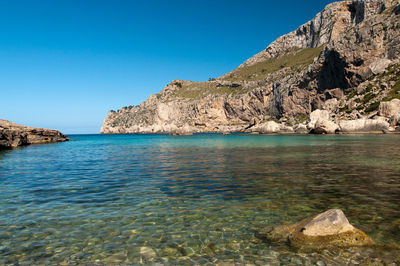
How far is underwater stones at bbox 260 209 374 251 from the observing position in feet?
18.0

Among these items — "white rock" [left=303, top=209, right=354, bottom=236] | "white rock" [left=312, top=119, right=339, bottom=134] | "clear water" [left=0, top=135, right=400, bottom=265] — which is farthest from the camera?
"white rock" [left=312, top=119, right=339, bottom=134]

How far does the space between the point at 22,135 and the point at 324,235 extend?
175ft

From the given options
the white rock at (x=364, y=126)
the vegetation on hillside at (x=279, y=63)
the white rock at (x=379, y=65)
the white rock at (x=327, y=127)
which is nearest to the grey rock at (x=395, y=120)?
the white rock at (x=364, y=126)

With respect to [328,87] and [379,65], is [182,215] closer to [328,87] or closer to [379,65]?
[379,65]

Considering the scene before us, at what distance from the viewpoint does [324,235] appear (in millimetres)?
5664

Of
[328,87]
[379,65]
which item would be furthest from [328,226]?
[328,87]

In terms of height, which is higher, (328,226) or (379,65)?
(379,65)

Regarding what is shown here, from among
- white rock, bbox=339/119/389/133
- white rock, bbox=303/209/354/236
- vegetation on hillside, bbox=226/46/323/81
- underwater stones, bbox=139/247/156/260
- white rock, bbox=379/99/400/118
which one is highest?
vegetation on hillside, bbox=226/46/323/81

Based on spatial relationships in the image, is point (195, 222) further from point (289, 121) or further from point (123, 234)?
point (289, 121)

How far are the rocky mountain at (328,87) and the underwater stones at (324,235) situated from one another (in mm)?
68146

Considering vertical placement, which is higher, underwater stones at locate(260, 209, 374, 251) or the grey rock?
the grey rock

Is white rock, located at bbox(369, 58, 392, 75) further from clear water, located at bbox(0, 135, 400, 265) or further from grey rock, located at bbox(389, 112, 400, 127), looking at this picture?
clear water, located at bbox(0, 135, 400, 265)

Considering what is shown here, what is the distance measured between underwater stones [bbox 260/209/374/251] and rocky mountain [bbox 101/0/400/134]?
68146 millimetres

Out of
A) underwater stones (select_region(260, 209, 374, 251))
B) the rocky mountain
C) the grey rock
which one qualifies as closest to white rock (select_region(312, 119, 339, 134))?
the rocky mountain
